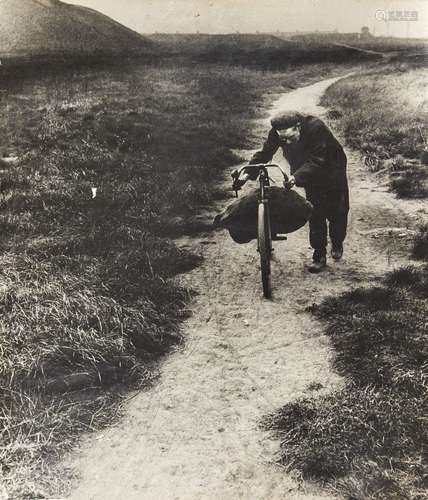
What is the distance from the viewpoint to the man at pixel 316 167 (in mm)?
4949

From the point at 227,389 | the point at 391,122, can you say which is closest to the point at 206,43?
the point at 391,122

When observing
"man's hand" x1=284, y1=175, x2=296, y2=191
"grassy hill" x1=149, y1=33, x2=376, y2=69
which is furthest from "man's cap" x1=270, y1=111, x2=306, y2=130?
"grassy hill" x1=149, y1=33, x2=376, y2=69

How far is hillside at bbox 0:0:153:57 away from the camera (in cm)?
1036

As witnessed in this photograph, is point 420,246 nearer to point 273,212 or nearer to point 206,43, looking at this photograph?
Answer: point 273,212

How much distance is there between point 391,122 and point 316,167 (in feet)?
25.2

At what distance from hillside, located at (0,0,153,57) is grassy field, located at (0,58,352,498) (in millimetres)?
1252

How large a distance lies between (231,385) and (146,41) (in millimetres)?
14878

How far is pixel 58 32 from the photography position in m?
13.9

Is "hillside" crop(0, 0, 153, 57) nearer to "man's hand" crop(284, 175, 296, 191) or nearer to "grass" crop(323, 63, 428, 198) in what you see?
"grass" crop(323, 63, 428, 198)

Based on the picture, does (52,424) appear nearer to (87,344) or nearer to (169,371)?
(87,344)

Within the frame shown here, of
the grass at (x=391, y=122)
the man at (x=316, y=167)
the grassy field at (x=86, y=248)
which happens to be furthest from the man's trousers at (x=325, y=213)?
the grass at (x=391, y=122)

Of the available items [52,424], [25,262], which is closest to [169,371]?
[52,424]

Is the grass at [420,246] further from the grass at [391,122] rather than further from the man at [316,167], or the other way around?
the grass at [391,122]

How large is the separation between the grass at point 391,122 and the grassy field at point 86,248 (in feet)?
8.99
